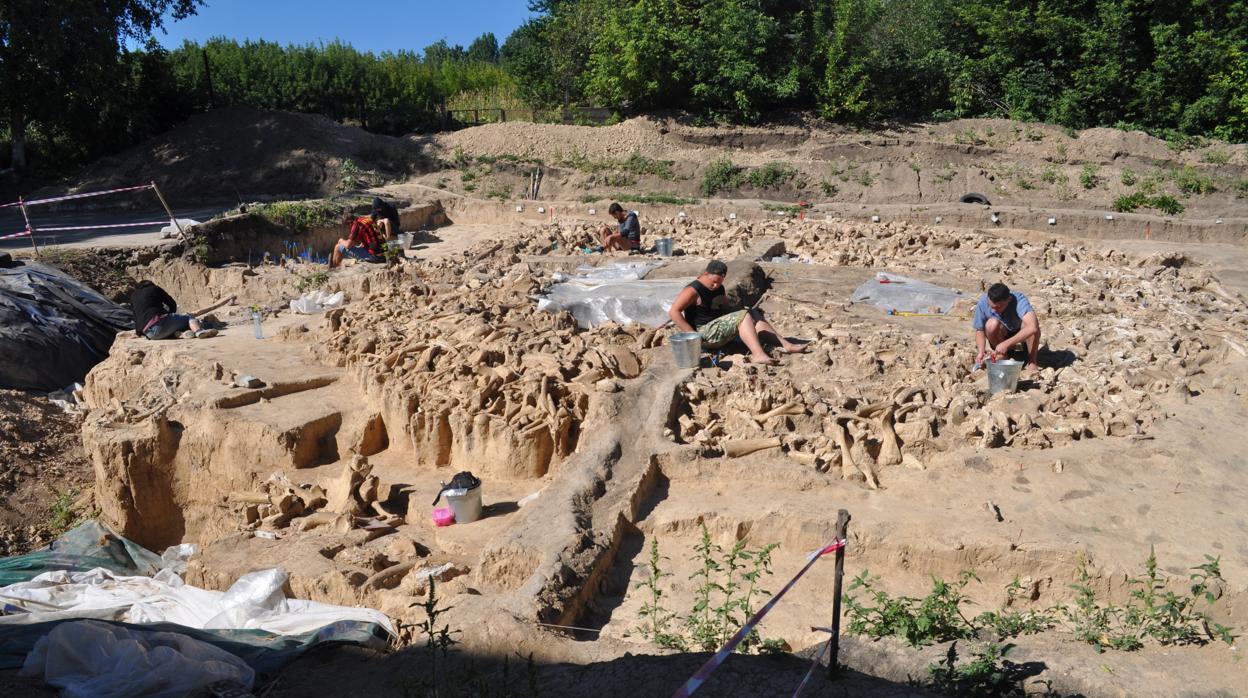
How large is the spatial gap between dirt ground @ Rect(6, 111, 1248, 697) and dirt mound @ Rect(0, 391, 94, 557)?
9.8 inches

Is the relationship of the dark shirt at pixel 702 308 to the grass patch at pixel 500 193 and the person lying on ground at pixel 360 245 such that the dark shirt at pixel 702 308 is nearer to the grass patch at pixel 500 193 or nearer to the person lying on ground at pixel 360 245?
the person lying on ground at pixel 360 245

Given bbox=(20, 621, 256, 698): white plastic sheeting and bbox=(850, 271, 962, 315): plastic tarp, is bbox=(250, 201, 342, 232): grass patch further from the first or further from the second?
bbox=(20, 621, 256, 698): white plastic sheeting

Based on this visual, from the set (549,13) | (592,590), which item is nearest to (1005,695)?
(592,590)

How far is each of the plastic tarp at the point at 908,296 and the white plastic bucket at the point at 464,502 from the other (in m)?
5.20

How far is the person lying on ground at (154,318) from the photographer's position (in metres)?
9.39

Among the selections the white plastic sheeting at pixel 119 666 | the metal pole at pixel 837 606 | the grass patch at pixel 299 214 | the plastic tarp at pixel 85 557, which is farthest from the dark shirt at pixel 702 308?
the grass patch at pixel 299 214

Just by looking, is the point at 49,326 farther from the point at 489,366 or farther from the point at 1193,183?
the point at 1193,183

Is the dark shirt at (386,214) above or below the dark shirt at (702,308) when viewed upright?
above

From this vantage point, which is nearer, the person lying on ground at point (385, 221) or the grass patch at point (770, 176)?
the person lying on ground at point (385, 221)

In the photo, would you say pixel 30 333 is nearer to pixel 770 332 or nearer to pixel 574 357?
pixel 574 357

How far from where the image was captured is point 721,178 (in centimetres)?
2094

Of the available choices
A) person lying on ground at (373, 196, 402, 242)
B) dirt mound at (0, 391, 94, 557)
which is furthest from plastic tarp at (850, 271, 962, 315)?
dirt mound at (0, 391, 94, 557)

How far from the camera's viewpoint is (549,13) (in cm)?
3262

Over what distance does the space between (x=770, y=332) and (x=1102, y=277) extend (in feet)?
16.3
